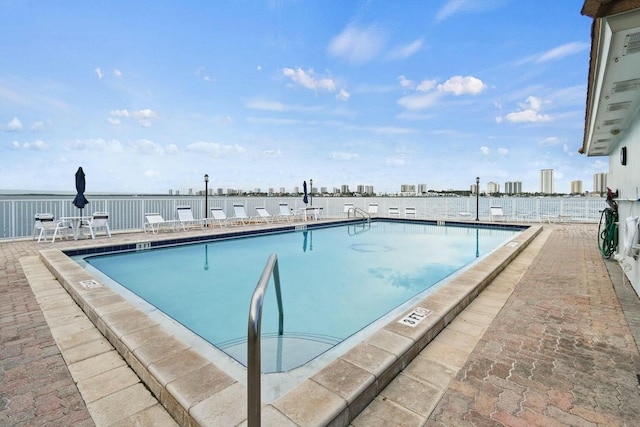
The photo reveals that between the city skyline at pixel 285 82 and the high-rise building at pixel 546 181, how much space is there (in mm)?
598

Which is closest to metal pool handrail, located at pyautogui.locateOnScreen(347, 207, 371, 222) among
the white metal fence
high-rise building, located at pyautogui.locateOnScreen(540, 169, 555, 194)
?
the white metal fence

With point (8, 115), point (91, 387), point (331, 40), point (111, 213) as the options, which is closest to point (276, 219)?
point (111, 213)

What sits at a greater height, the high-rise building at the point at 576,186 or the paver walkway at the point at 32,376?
the high-rise building at the point at 576,186

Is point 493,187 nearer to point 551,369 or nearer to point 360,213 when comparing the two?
point 360,213

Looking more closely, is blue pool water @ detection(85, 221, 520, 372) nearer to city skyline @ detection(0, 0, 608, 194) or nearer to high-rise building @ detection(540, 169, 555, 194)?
city skyline @ detection(0, 0, 608, 194)

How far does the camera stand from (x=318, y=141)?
21141 millimetres

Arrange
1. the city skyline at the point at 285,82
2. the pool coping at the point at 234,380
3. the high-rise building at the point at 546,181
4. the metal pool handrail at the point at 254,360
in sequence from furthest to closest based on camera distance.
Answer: the high-rise building at the point at 546,181 < the city skyline at the point at 285,82 < the pool coping at the point at 234,380 < the metal pool handrail at the point at 254,360

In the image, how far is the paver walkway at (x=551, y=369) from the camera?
1.58 meters

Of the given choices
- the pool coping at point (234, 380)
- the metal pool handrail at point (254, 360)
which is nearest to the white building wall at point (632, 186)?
the pool coping at point (234, 380)

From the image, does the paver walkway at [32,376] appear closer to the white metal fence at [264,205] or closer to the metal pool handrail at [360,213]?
the white metal fence at [264,205]

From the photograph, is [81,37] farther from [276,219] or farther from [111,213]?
[276,219]

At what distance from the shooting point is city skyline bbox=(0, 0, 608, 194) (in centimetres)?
927

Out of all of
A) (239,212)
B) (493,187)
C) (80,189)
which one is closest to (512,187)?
Answer: (493,187)

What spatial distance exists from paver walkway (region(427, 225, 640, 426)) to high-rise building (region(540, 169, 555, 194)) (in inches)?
670
